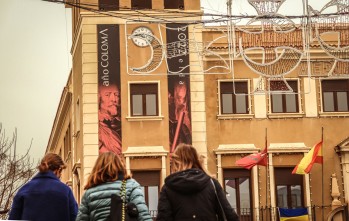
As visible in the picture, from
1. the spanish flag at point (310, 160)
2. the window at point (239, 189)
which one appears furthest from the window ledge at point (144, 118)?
the spanish flag at point (310, 160)

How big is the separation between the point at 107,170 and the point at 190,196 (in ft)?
3.51

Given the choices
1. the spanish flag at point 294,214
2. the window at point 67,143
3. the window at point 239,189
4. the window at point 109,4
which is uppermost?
the window at point 109,4

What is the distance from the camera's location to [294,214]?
3938 centimetres

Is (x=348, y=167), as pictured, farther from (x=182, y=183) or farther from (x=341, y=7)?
(x=182, y=183)

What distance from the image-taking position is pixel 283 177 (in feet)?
133

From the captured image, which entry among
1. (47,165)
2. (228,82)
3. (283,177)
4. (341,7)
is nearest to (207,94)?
(228,82)

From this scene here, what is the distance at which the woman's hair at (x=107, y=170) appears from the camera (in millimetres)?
12664

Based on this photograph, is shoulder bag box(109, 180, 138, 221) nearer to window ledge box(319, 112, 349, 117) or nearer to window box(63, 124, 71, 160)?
window ledge box(319, 112, 349, 117)

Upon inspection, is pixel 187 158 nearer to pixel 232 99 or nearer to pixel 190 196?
pixel 190 196

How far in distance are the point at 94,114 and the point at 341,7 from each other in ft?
42.3

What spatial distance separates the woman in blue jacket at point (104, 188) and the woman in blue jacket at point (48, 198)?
113 centimetres

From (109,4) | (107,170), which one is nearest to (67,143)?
(109,4)

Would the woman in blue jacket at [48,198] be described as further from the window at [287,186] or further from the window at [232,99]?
the window at [287,186]

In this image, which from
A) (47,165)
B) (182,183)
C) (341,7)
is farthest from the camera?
(341,7)
